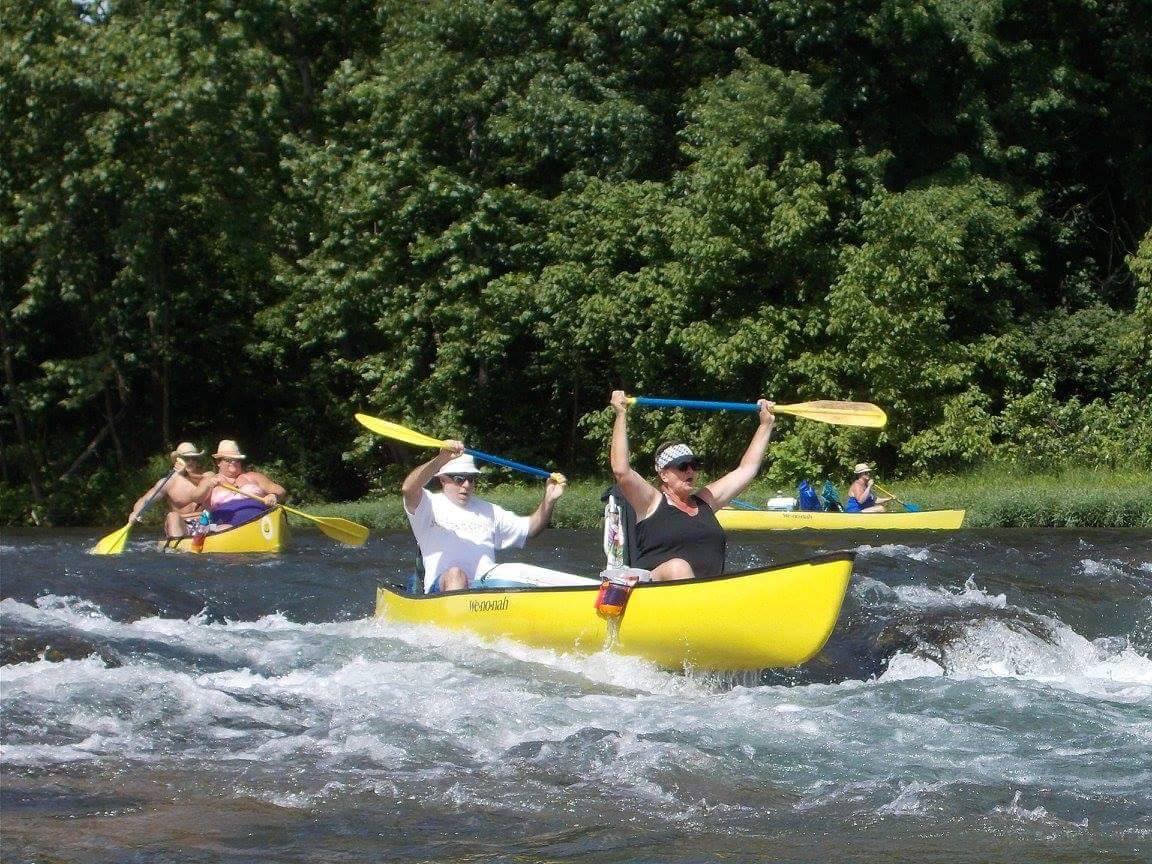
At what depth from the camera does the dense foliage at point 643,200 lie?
20.9 metres

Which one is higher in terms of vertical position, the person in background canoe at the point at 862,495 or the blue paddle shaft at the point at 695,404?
the blue paddle shaft at the point at 695,404

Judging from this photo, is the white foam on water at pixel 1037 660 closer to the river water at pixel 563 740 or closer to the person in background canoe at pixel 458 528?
the river water at pixel 563 740

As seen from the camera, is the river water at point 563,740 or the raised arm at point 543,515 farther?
the raised arm at point 543,515

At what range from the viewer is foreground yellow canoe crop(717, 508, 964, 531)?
53.3 feet

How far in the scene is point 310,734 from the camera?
6836mm

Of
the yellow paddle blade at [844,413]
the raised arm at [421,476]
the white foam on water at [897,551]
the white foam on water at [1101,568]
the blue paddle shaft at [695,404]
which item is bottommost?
the white foam on water at [897,551]

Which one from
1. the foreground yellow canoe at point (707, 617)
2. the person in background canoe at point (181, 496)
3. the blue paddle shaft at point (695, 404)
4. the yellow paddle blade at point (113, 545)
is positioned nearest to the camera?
the foreground yellow canoe at point (707, 617)

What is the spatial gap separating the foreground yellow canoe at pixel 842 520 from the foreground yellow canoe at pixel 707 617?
8.41 meters

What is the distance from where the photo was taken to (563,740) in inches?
262

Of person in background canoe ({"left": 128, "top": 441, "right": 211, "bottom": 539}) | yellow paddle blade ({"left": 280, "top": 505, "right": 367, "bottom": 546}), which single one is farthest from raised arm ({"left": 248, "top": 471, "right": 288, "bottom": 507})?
yellow paddle blade ({"left": 280, "top": 505, "right": 367, "bottom": 546})

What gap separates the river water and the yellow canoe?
3690 mm

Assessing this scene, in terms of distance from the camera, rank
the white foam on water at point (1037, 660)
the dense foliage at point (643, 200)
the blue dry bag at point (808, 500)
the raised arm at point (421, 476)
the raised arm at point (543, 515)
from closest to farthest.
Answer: the white foam on water at point (1037, 660), the raised arm at point (421, 476), the raised arm at point (543, 515), the blue dry bag at point (808, 500), the dense foliage at point (643, 200)

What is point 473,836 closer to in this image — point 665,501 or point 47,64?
point 665,501

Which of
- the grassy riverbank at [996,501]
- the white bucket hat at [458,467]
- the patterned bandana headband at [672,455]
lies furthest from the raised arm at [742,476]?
the grassy riverbank at [996,501]
